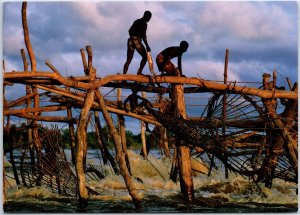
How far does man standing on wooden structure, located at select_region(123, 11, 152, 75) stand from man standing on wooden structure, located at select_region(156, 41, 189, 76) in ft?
1.27

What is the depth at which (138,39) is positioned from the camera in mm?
10938

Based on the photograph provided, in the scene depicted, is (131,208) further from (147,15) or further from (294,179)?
(147,15)

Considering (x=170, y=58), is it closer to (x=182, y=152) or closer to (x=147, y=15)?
(x=147, y=15)

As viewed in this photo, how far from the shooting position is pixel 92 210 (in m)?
10.2

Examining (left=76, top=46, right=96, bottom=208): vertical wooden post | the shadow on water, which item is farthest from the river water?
(left=76, top=46, right=96, bottom=208): vertical wooden post

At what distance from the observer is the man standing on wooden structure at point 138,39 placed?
10820 mm

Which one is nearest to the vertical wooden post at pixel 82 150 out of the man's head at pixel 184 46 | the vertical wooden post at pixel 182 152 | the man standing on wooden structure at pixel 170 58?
the man standing on wooden structure at pixel 170 58

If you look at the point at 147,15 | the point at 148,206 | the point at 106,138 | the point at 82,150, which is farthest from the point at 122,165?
the point at 106,138

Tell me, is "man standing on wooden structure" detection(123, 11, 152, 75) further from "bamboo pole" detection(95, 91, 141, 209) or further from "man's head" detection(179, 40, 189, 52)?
"bamboo pole" detection(95, 91, 141, 209)

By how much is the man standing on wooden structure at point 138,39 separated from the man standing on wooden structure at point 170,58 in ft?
1.27

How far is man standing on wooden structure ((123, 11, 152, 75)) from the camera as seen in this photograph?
10.8 metres

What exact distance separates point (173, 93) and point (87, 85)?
174 cm

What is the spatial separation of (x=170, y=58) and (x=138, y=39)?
0.74 metres

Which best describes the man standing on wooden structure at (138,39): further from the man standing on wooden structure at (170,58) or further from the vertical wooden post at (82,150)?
the vertical wooden post at (82,150)
